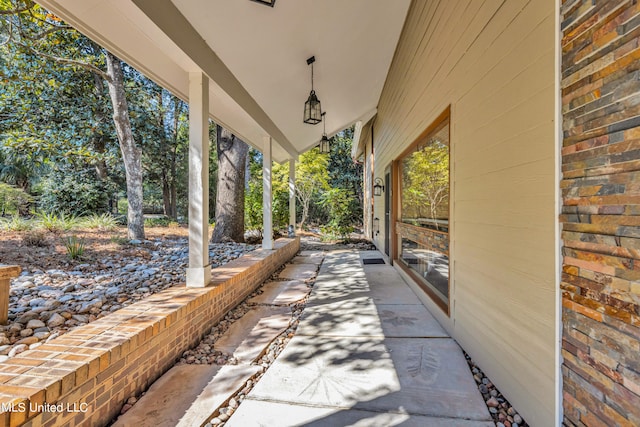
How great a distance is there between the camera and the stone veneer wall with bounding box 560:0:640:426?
99 cm

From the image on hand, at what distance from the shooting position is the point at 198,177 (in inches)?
109

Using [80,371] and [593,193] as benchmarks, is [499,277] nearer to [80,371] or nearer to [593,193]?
[593,193]

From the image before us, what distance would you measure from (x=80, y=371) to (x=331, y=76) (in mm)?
4194

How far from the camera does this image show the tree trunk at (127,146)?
6242 mm

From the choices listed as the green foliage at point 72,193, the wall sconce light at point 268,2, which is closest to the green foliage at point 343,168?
the green foliage at point 72,193

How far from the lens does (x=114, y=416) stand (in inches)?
62.7

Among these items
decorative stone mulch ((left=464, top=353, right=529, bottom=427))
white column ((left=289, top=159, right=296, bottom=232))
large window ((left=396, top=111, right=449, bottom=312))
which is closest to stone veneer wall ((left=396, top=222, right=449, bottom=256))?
large window ((left=396, top=111, right=449, bottom=312))

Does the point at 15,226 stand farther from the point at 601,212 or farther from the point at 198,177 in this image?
the point at 601,212

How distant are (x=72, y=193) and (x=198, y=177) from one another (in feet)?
36.6

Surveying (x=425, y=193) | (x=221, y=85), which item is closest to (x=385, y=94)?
(x=425, y=193)

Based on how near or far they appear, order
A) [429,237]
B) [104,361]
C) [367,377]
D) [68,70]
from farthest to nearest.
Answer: [68,70], [429,237], [367,377], [104,361]

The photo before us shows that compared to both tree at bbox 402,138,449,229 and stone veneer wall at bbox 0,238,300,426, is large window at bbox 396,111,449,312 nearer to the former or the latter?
tree at bbox 402,138,449,229

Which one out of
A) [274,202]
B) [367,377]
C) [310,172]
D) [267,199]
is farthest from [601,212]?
[310,172]

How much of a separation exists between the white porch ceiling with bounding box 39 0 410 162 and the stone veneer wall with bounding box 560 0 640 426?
2.29m
